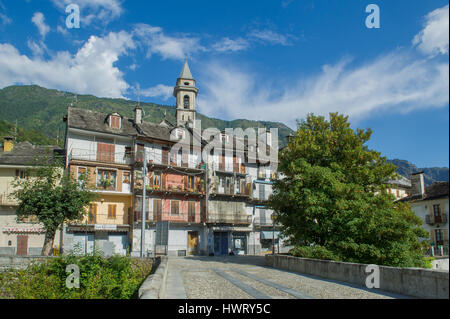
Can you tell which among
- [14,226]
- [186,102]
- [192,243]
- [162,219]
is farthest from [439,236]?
[14,226]

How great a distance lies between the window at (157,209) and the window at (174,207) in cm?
133

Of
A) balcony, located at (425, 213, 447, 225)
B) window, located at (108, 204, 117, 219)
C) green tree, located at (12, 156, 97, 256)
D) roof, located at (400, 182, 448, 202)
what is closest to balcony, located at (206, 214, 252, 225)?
window, located at (108, 204, 117, 219)

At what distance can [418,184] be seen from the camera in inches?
1860

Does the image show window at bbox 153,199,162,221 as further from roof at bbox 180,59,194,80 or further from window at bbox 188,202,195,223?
roof at bbox 180,59,194,80

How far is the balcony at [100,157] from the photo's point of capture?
35188 mm

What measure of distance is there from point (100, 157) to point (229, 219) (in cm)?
1510

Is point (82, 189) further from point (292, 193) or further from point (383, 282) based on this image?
point (383, 282)

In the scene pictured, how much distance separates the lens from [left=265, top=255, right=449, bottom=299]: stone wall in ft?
31.0

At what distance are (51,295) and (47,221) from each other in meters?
7.45

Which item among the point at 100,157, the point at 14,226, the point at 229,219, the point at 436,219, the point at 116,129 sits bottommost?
the point at 14,226

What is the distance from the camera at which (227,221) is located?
4059 cm

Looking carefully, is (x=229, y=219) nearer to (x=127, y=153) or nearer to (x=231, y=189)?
(x=231, y=189)

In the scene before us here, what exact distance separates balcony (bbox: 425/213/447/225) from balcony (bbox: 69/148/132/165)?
3462cm

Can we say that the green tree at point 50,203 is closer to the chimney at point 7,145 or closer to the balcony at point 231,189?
the chimney at point 7,145
